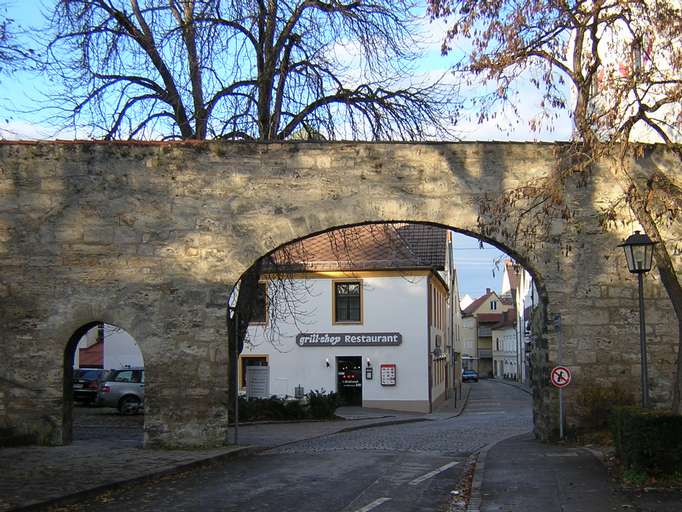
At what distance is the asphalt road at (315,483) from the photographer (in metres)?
9.25

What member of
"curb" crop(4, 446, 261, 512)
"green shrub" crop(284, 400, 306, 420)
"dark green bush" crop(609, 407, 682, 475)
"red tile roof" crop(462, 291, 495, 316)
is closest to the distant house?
"red tile roof" crop(462, 291, 495, 316)

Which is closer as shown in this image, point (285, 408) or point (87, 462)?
Result: point (87, 462)

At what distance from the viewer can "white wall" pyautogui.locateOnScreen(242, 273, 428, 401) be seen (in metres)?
35.2

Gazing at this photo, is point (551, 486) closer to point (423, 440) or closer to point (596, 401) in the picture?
point (596, 401)

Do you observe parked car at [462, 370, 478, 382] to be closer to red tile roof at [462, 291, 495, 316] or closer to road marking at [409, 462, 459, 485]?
red tile roof at [462, 291, 495, 316]

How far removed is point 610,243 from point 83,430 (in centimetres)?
1273

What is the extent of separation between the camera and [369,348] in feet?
117

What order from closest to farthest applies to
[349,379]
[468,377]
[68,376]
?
[68,376]
[349,379]
[468,377]

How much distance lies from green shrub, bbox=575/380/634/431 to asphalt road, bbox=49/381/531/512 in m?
2.20

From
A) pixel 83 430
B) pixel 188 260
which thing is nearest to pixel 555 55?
pixel 188 260

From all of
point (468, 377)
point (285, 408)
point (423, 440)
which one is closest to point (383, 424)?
point (285, 408)

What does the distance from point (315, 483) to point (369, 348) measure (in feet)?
81.3

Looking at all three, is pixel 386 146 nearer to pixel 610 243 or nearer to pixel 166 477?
pixel 610 243

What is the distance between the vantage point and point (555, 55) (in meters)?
11.8
